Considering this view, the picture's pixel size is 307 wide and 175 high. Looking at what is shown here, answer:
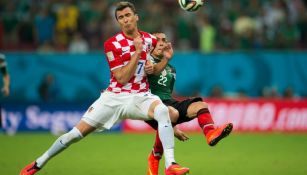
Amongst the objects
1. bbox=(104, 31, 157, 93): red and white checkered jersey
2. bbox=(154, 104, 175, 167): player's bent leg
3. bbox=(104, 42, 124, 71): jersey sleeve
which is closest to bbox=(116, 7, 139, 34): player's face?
bbox=(104, 31, 157, 93): red and white checkered jersey

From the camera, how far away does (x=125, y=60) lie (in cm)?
908

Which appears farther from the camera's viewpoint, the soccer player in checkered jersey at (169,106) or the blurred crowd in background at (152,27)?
the blurred crowd in background at (152,27)

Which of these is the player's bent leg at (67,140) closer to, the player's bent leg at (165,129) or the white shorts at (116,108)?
the white shorts at (116,108)

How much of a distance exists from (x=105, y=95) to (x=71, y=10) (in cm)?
1127

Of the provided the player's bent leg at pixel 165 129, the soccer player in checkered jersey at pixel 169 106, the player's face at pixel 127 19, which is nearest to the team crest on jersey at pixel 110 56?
the player's face at pixel 127 19

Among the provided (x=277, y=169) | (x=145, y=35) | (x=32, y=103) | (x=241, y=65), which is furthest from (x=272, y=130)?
(x=145, y=35)

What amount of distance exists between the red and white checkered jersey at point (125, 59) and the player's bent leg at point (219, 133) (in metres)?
1.05

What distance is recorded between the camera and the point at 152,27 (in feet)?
65.5

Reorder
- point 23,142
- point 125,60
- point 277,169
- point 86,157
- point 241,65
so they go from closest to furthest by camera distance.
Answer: point 125,60 → point 277,169 → point 86,157 → point 23,142 → point 241,65

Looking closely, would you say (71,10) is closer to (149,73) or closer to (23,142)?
(23,142)

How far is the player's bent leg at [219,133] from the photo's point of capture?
875 centimetres

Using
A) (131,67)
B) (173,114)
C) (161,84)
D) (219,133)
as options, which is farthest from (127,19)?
(219,133)

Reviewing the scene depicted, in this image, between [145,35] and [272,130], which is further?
[272,130]

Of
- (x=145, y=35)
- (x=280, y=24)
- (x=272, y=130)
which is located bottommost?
(x=272, y=130)
